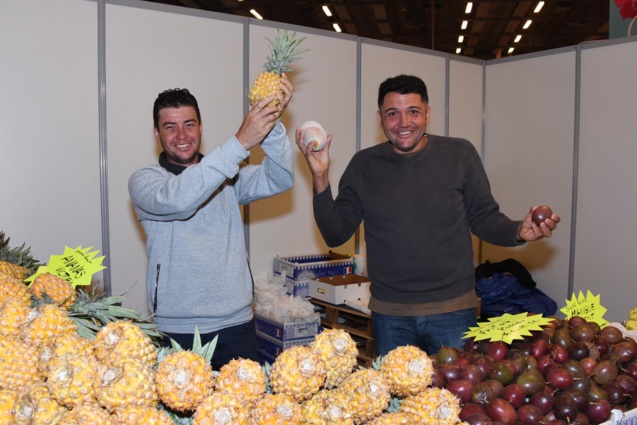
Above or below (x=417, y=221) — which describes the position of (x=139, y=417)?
below

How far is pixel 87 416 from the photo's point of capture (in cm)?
103

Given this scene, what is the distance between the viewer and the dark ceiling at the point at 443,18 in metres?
9.84

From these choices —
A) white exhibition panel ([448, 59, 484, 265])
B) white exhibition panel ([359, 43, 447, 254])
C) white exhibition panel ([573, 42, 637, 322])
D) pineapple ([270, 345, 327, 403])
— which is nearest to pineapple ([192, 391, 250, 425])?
pineapple ([270, 345, 327, 403])

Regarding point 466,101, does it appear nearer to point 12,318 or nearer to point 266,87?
point 266,87

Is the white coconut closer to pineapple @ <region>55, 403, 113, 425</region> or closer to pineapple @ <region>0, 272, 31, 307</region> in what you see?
pineapple @ <region>0, 272, 31, 307</region>

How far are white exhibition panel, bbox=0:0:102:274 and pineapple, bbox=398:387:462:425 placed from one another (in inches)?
115

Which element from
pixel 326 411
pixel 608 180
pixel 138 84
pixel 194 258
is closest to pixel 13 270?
pixel 194 258

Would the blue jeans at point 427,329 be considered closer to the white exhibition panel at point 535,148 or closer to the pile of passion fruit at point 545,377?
the pile of passion fruit at point 545,377

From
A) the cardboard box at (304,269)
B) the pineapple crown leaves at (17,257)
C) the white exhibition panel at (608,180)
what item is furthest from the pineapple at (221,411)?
the white exhibition panel at (608,180)

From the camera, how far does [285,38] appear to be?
220 centimetres

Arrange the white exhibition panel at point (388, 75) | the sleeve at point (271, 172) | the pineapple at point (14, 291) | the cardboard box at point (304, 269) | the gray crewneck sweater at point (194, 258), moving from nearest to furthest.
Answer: the pineapple at point (14, 291), the gray crewneck sweater at point (194, 258), the sleeve at point (271, 172), the cardboard box at point (304, 269), the white exhibition panel at point (388, 75)

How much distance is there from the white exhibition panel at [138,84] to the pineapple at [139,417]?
2.80 meters

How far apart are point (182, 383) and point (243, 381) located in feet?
0.41

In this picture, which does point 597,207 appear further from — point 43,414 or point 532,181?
point 43,414
